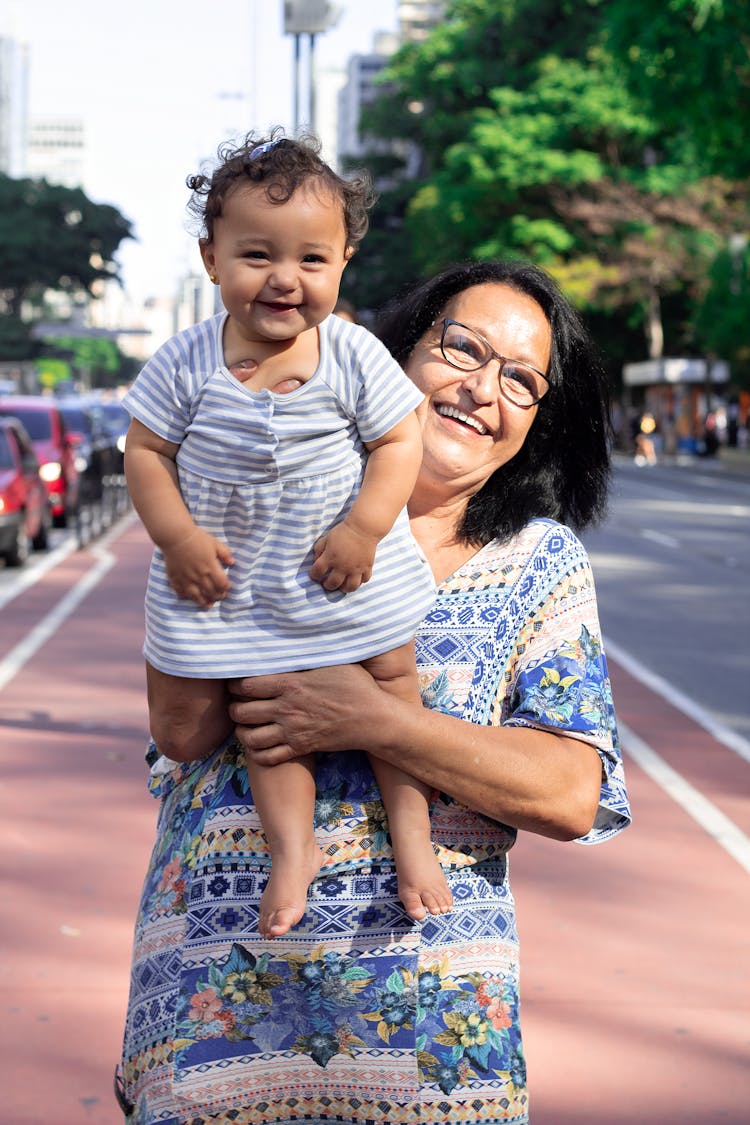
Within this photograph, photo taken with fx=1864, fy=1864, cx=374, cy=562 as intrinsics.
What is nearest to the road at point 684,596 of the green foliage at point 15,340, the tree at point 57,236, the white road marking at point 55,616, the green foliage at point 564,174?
the white road marking at point 55,616

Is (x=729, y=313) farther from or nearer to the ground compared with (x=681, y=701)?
farther from the ground

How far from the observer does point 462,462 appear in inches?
115

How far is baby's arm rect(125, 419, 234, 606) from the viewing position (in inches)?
96.2

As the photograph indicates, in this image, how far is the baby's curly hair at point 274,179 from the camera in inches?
96.6

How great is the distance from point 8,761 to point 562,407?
627 cm

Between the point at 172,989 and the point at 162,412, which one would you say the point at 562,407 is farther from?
the point at 172,989

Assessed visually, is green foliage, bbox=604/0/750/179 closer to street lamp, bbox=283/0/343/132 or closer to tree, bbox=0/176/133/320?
street lamp, bbox=283/0/343/132

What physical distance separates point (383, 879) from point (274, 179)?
950 mm

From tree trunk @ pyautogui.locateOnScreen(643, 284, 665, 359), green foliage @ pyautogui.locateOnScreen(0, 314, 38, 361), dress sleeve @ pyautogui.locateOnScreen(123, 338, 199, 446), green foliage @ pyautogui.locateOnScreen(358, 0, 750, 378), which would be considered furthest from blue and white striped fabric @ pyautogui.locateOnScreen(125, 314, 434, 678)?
green foliage @ pyautogui.locateOnScreen(0, 314, 38, 361)

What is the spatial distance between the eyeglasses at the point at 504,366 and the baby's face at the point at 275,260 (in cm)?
57

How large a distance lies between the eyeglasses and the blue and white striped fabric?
0.48 meters

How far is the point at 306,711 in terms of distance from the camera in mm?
2465

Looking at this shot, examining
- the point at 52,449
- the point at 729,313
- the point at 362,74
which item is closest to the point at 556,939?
the point at 52,449

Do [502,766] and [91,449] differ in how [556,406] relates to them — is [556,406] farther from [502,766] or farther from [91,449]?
[91,449]
